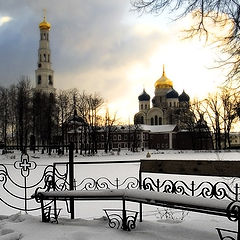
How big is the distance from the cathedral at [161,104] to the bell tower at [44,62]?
867 inches

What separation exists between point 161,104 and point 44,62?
26876 millimetres

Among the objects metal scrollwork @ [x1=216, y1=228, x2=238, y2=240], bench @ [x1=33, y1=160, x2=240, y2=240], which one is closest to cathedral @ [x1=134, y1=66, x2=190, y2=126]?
bench @ [x1=33, y1=160, x2=240, y2=240]

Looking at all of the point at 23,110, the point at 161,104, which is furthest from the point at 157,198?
the point at 161,104

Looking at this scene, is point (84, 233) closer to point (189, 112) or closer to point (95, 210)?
point (95, 210)

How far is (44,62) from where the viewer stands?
6831 cm

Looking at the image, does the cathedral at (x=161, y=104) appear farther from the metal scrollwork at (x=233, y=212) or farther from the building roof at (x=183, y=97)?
the metal scrollwork at (x=233, y=212)

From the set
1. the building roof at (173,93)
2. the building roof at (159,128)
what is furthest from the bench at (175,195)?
the building roof at (173,93)

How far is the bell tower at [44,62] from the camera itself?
67500 mm

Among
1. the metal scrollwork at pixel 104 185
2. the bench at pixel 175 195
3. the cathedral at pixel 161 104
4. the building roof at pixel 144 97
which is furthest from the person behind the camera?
the building roof at pixel 144 97

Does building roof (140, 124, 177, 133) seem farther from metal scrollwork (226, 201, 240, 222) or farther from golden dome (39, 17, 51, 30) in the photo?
metal scrollwork (226, 201, 240, 222)

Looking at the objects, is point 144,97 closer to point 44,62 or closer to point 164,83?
point 164,83

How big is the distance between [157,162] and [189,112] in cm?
4690

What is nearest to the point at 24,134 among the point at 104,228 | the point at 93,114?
the point at 93,114

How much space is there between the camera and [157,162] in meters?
5.57
